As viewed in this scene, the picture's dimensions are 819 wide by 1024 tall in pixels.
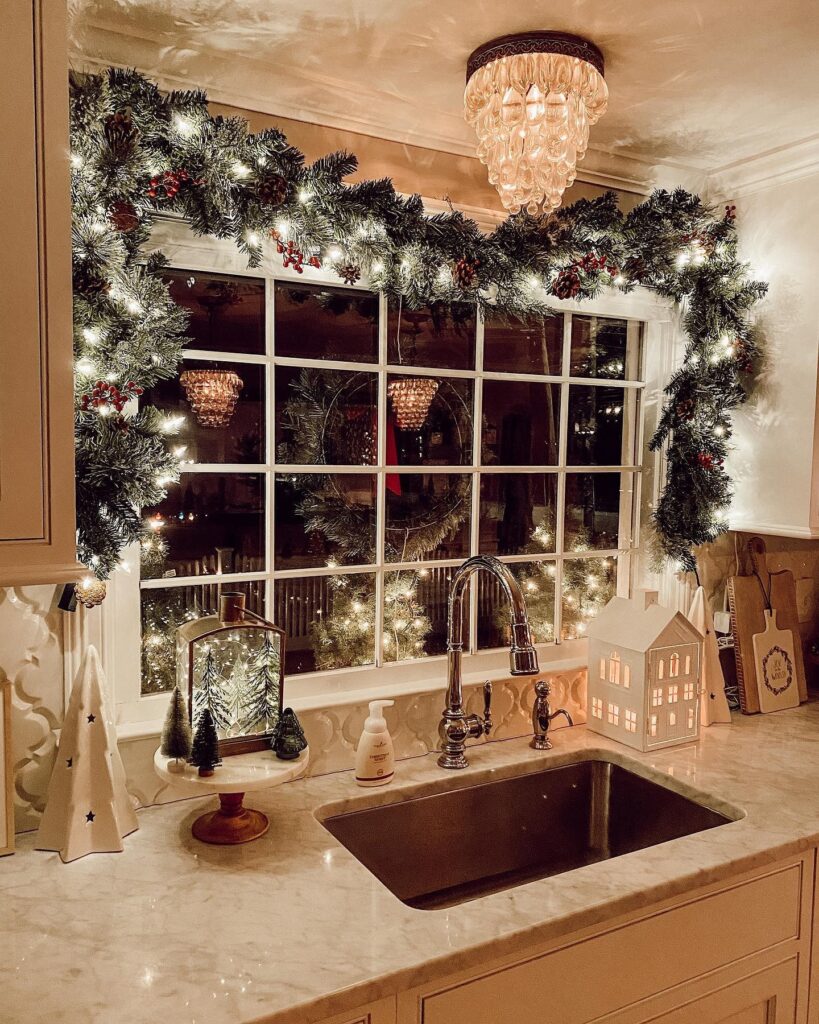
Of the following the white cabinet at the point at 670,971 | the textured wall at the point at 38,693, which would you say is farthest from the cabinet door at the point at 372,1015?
the textured wall at the point at 38,693

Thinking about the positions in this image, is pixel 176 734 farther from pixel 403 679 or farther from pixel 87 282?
pixel 87 282

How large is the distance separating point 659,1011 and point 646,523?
1.35m

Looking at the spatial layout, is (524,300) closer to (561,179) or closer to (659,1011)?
(561,179)

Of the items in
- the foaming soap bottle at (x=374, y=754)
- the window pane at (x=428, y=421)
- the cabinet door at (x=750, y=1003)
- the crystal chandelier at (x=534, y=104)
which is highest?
the crystal chandelier at (x=534, y=104)

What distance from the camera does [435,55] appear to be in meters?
1.57

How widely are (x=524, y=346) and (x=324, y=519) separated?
77 centimetres

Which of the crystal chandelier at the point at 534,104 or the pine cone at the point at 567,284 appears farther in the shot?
the pine cone at the point at 567,284

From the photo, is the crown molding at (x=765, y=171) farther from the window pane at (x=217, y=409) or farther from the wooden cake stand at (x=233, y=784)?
the wooden cake stand at (x=233, y=784)

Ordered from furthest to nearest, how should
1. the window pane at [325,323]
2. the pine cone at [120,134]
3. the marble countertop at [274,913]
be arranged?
1. the window pane at [325,323]
2. the pine cone at [120,134]
3. the marble countertop at [274,913]

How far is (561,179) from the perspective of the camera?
5.07ft

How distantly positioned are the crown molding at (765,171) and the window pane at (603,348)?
17.7 inches

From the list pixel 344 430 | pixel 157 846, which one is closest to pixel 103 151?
pixel 344 430

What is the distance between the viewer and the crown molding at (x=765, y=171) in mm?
2037

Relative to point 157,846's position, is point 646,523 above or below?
above
